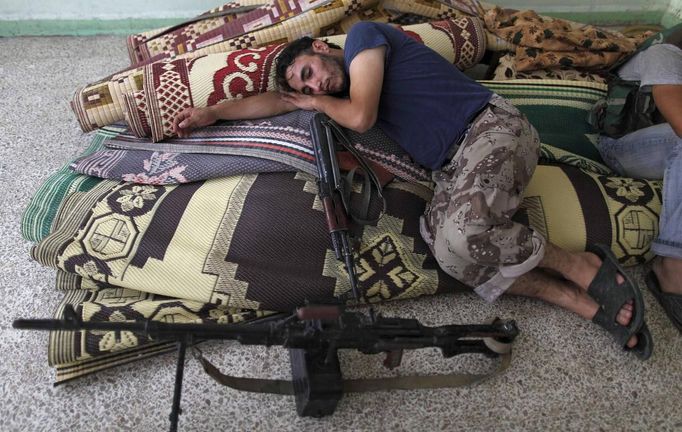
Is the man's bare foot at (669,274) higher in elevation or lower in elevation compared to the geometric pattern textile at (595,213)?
lower

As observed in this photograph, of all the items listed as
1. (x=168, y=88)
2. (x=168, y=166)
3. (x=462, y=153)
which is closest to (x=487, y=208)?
(x=462, y=153)

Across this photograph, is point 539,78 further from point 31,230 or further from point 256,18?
point 31,230

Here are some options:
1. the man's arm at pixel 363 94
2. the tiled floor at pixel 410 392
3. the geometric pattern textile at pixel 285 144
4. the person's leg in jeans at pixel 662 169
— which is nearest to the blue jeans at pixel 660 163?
the person's leg in jeans at pixel 662 169

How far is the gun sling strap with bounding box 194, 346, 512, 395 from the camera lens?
3.96 ft

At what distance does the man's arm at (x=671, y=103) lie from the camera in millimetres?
1476

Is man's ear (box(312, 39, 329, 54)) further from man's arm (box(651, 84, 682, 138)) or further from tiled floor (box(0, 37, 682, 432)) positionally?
man's arm (box(651, 84, 682, 138))

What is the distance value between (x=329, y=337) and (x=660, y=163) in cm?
118

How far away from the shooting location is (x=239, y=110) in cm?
166

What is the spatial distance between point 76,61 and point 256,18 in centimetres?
102

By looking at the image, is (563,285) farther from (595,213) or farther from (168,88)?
(168,88)

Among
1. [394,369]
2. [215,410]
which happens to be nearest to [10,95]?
[215,410]

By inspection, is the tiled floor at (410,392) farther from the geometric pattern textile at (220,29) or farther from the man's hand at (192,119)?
the geometric pattern textile at (220,29)

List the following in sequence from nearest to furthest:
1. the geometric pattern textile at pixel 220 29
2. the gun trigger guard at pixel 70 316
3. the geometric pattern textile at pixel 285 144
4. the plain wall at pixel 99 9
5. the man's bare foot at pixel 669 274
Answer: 1. the gun trigger guard at pixel 70 316
2. the man's bare foot at pixel 669 274
3. the geometric pattern textile at pixel 285 144
4. the geometric pattern textile at pixel 220 29
5. the plain wall at pixel 99 9

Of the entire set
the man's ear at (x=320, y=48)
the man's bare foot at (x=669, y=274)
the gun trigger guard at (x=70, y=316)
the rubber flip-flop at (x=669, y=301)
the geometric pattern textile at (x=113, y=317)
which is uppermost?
the man's ear at (x=320, y=48)
